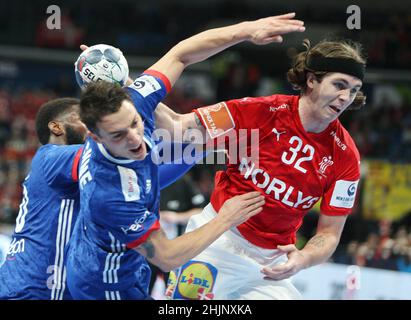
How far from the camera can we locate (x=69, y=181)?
482 centimetres

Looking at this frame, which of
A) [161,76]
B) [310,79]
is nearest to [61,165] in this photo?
[161,76]

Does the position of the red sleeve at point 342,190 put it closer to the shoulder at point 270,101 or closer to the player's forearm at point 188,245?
the shoulder at point 270,101

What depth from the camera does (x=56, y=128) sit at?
17.1 ft

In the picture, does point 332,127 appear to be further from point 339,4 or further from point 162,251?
point 339,4

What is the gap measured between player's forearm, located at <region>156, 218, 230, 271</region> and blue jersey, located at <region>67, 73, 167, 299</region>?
16cm

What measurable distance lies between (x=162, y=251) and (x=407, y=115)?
12.5 metres

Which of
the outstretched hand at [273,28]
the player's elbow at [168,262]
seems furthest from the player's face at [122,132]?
the outstretched hand at [273,28]

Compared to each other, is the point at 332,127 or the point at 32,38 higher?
the point at 32,38

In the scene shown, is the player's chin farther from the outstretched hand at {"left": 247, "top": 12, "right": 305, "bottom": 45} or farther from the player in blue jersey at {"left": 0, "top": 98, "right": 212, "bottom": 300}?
the outstretched hand at {"left": 247, "top": 12, "right": 305, "bottom": 45}

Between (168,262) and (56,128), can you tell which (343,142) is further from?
(56,128)

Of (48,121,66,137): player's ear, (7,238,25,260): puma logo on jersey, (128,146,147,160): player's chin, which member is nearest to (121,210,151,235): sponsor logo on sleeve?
(128,146,147,160): player's chin

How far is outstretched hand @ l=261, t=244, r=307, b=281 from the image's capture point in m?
4.52
